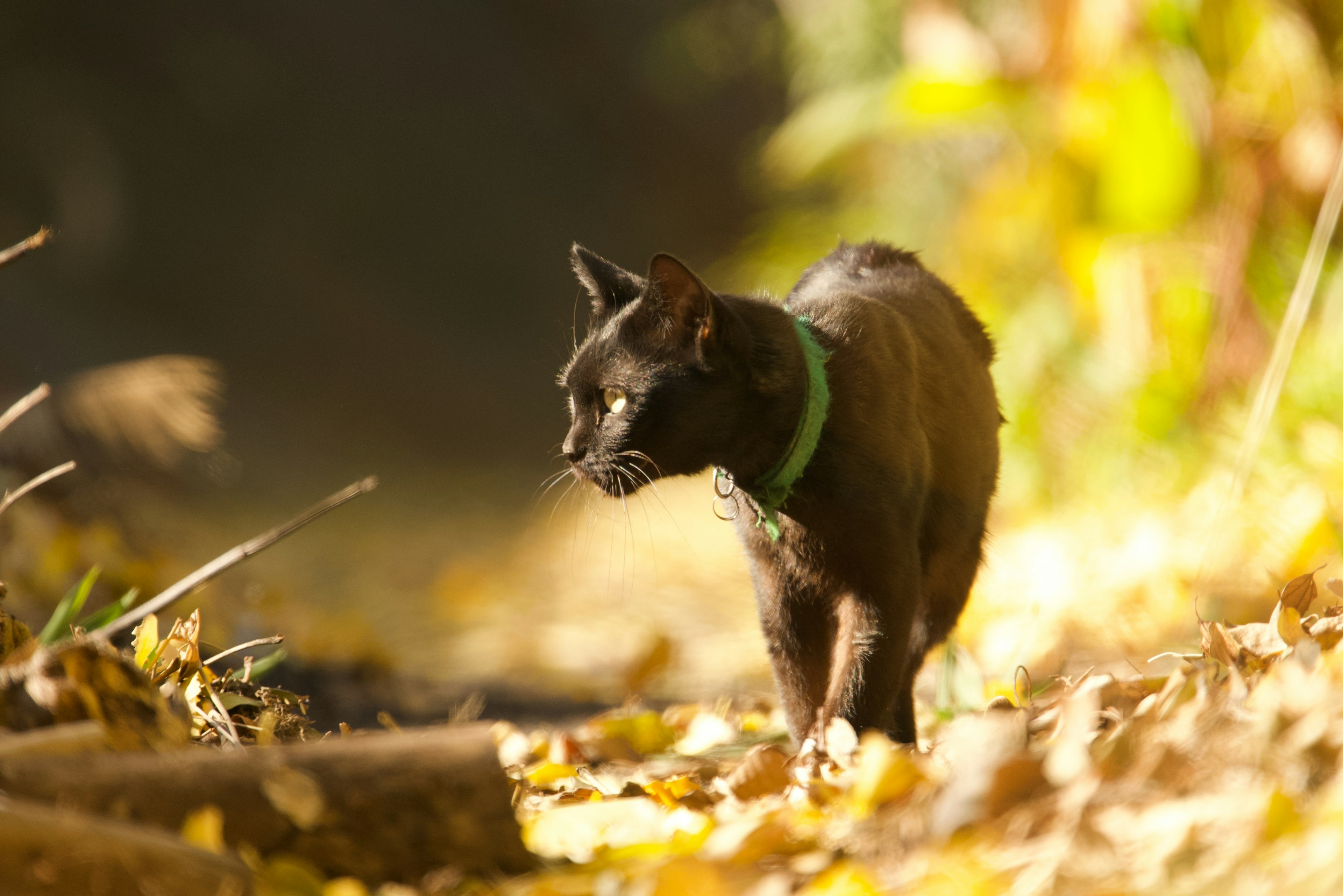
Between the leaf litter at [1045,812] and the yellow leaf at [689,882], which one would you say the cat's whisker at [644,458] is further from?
the yellow leaf at [689,882]

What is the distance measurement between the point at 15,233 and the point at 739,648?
4.22 metres

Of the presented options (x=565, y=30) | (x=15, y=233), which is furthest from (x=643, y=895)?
(x=565, y=30)

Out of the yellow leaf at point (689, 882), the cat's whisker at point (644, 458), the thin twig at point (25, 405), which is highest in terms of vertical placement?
the thin twig at point (25, 405)

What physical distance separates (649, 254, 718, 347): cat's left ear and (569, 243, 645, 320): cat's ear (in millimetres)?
162

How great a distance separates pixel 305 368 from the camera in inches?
268

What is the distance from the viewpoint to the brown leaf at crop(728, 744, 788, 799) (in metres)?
1.31

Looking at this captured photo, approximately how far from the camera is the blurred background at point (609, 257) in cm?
313

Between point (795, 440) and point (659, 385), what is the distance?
0.23 metres

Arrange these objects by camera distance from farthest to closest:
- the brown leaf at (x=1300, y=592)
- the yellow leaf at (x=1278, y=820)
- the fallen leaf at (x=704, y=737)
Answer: the fallen leaf at (x=704, y=737) → the brown leaf at (x=1300, y=592) → the yellow leaf at (x=1278, y=820)

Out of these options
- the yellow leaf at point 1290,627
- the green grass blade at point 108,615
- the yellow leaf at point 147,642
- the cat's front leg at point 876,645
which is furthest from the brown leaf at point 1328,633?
the green grass blade at point 108,615

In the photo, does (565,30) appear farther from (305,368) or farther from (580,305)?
(305,368)

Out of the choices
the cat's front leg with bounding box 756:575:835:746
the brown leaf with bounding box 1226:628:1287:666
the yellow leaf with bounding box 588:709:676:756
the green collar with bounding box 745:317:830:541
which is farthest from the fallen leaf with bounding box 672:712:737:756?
the brown leaf with bounding box 1226:628:1287:666

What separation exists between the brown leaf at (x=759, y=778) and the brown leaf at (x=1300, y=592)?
0.78m

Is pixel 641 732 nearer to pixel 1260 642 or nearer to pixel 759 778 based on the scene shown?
pixel 759 778
